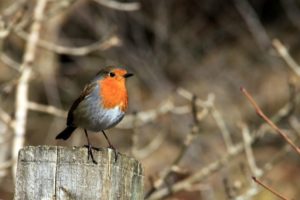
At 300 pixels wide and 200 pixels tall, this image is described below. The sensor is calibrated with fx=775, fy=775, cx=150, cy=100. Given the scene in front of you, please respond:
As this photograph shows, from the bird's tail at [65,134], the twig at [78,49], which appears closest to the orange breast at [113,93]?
the bird's tail at [65,134]

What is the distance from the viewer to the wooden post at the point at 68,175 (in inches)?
95.0

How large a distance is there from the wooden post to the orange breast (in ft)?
5.16

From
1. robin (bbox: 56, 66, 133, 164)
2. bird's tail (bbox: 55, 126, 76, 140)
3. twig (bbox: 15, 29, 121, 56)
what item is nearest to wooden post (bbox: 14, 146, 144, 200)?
robin (bbox: 56, 66, 133, 164)

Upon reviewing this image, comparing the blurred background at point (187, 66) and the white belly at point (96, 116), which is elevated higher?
the blurred background at point (187, 66)

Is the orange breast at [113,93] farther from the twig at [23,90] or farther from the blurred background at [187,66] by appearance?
the blurred background at [187,66]

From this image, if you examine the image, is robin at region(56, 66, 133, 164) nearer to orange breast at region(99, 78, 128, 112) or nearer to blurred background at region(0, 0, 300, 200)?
orange breast at region(99, 78, 128, 112)

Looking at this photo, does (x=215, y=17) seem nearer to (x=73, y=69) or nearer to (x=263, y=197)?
(x=73, y=69)

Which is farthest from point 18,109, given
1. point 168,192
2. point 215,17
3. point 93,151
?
point 215,17

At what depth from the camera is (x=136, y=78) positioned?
38.3 feet

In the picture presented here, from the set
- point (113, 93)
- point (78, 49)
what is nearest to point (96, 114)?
point (113, 93)

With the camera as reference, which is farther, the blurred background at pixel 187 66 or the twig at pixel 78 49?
the blurred background at pixel 187 66

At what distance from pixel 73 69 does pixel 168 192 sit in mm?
6899

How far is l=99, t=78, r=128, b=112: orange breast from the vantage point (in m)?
4.05

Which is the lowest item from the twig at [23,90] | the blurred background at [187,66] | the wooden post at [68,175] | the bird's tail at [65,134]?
the wooden post at [68,175]
